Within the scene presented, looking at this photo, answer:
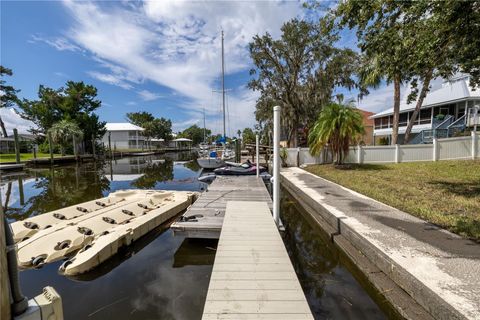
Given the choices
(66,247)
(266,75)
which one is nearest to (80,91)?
(266,75)

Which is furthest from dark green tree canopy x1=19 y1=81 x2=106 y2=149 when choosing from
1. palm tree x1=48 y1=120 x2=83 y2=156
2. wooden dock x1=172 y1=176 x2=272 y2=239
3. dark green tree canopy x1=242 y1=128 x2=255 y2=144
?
wooden dock x1=172 y1=176 x2=272 y2=239

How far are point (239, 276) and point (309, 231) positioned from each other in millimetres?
4037

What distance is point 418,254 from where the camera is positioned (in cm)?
386

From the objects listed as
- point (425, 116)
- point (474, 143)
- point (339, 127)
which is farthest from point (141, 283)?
point (425, 116)

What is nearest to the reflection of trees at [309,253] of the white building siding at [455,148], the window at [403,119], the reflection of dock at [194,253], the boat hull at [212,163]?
the reflection of dock at [194,253]

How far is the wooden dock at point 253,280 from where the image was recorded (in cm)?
256

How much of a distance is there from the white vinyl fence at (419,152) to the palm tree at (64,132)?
27.9 meters

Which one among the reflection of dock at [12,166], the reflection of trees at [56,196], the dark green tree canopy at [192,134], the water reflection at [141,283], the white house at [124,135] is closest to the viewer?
the water reflection at [141,283]

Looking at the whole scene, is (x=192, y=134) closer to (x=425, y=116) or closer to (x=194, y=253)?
(x=425, y=116)

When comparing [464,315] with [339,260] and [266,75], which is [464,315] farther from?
[266,75]

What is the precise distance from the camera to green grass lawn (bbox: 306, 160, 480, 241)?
5.34 metres

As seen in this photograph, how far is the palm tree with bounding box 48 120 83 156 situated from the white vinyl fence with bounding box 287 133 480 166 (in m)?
27.9

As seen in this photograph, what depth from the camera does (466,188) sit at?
7.85 meters

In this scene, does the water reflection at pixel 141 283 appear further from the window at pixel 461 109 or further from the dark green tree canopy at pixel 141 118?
the dark green tree canopy at pixel 141 118
